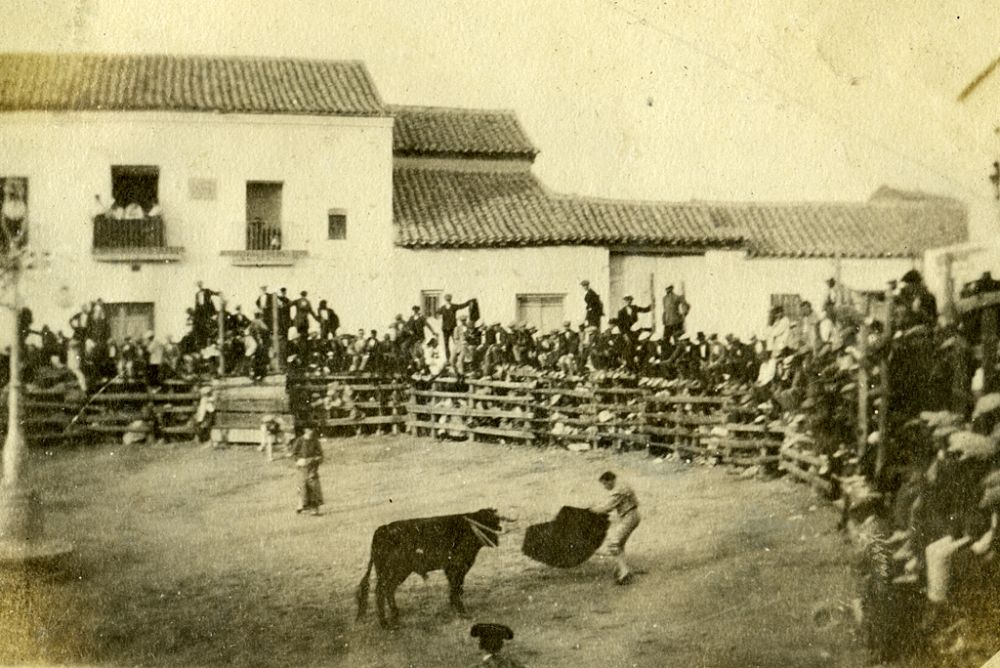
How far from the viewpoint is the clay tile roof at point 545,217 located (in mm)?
2242

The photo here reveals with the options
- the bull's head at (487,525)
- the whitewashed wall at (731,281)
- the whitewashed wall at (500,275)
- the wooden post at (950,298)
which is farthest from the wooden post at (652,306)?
the wooden post at (950,298)

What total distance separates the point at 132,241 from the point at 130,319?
0.57ft

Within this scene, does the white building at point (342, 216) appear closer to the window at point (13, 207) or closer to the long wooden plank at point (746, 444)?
the window at point (13, 207)

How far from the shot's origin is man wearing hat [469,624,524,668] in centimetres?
214

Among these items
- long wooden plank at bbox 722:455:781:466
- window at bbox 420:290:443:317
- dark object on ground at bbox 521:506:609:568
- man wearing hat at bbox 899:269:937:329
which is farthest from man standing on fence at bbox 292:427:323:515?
man wearing hat at bbox 899:269:937:329

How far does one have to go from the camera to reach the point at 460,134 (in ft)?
7.38

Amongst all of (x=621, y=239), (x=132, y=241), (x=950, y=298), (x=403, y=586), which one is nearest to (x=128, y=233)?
(x=132, y=241)

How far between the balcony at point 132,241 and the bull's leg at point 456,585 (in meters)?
0.94

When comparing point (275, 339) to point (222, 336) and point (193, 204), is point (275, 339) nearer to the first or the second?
point (222, 336)

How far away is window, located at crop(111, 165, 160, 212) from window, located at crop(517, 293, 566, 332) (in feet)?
2.85

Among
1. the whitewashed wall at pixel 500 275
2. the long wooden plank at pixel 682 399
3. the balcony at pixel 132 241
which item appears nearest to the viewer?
the balcony at pixel 132 241

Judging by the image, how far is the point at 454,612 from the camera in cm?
216

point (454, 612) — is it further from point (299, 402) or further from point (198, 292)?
point (198, 292)

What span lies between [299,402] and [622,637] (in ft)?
3.03
